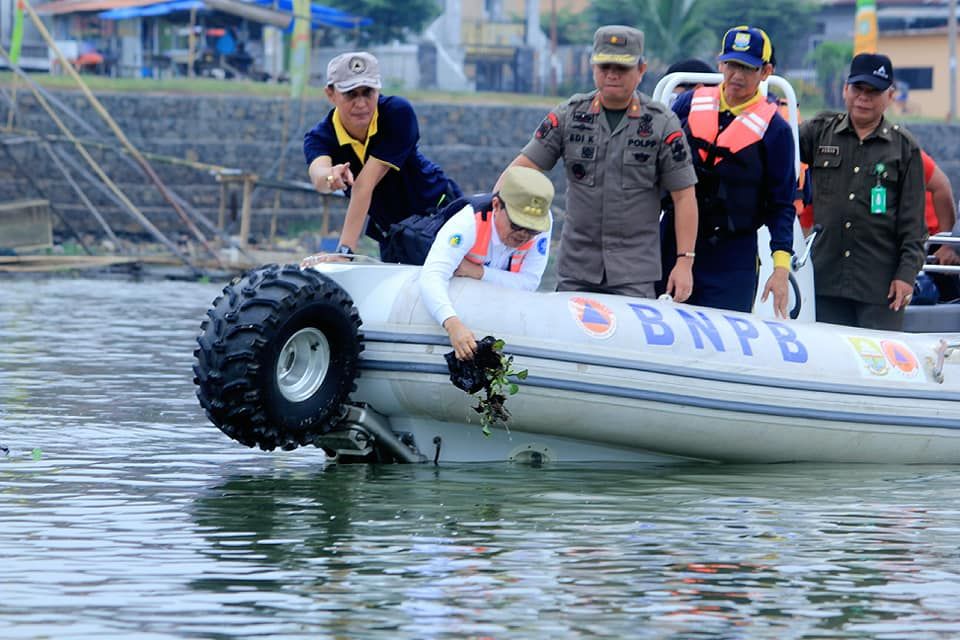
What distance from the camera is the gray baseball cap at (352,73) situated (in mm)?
7852

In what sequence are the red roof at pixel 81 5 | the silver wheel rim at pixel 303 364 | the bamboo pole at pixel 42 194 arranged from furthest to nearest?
the red roof at pixel 81 5, the bamboo pole at pixel 42 194, the silver wheel rim at pixel 303 364

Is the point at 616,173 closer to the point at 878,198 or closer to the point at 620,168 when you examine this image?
the point at 620,168

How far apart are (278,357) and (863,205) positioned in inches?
106

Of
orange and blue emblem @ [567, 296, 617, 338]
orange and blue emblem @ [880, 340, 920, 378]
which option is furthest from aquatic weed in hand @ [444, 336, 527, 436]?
orange and blue emblem @ [880, 340, 920, 378]

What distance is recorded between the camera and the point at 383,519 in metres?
7.02

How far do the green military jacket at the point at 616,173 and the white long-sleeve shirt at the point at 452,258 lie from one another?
259 mm

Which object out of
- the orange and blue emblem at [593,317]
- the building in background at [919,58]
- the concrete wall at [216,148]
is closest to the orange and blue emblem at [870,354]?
the orange and blue emblem at [593,317]

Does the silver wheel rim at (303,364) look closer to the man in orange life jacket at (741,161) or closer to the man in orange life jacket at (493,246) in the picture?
the man in orange life jacket at (493,246)

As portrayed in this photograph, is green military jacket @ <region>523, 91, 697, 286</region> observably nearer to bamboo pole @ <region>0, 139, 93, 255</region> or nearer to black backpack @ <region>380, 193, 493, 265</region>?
black backpack @ <region>380, 193, 493, 265</region>

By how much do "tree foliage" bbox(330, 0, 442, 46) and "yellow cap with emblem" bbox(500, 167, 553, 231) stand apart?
42666 mm

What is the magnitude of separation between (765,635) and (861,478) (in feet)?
9.97

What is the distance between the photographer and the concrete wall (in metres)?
34.1

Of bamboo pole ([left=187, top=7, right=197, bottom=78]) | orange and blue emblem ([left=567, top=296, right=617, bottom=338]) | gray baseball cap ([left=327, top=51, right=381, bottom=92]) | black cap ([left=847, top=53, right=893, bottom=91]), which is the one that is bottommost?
orange and blue emblem ([left=567, top=296, right=617, bottom=338])

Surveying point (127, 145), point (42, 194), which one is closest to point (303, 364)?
point (127, 145)
